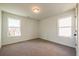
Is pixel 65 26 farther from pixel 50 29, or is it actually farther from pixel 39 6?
pixel 39 6

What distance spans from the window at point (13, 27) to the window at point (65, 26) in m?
0.80

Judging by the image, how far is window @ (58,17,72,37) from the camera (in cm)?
144

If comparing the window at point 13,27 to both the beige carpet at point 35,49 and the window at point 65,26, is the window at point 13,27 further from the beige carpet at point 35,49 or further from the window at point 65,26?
the window at point 65,26

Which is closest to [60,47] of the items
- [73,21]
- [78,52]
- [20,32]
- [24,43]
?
[78,52]

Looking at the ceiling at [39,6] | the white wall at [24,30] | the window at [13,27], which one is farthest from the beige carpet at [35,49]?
the ceiling at [39,6]

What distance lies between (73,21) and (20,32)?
1024 mm

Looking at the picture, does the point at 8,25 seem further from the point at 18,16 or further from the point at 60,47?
the point at 60,47

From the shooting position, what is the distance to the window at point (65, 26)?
4.71 feet

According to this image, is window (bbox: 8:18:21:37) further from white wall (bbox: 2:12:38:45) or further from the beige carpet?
the beige carpet

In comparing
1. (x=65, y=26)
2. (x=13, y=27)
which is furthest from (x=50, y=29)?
(x=13, y=27)

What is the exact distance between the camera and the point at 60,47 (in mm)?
1521

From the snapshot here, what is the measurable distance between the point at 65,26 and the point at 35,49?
0.72m

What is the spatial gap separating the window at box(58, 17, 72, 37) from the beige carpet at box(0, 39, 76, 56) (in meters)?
0.24

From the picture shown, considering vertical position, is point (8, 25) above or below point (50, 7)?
below
